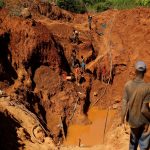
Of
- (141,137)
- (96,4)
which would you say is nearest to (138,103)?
(141,137)

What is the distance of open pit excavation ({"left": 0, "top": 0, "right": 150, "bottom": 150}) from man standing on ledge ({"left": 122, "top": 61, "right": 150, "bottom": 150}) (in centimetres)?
344

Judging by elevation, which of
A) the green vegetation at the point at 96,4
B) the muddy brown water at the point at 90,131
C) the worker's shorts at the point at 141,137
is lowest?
the muddy brown water at the point at 90,131

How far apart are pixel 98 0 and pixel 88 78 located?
42.4ft

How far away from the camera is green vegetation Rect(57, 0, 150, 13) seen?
955 inches

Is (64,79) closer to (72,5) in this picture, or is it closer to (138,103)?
(138,103)

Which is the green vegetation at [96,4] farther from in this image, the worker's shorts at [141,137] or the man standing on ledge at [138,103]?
the man standing on ledge at [138,103]

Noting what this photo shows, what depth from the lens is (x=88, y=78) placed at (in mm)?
16234

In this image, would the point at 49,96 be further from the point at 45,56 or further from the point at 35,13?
the point at 35,13

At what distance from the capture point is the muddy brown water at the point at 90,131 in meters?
13.1

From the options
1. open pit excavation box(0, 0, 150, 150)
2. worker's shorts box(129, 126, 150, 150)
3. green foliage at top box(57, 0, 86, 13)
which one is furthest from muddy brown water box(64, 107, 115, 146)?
green foliage at top box(57, 0, 86, 13)

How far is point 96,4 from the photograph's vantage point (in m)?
26.5

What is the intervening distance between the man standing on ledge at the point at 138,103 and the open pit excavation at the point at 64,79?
344cm

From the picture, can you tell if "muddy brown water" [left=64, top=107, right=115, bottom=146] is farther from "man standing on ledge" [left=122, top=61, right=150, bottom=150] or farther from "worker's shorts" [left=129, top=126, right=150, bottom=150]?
"man standing on ledge" [left=122, top=61, right=150, bottom=150]

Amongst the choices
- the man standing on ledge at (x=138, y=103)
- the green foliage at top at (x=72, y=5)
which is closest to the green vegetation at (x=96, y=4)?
the green foliage at top at (x=72, y=5)
